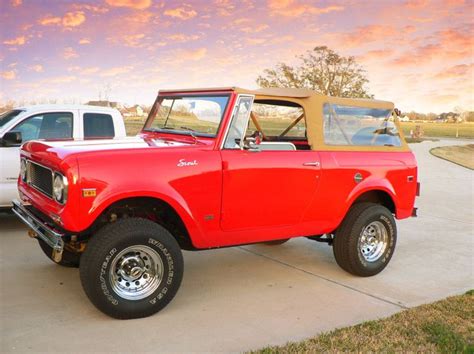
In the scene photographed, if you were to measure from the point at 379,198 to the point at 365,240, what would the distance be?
0.59 meters

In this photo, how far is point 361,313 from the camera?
15.2 feet

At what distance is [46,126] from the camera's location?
24.8 ft

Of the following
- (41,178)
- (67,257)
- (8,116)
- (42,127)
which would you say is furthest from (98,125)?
(41,178)

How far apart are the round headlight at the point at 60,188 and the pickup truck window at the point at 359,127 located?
276 cm

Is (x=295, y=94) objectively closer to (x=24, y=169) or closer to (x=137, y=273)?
(x=137, y=273)

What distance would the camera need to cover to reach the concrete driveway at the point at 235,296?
156 inches

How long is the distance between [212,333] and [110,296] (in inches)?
34.5

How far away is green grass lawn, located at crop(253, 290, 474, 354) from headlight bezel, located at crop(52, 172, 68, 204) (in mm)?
1938

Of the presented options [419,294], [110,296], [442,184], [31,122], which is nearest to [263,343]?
[110,296]

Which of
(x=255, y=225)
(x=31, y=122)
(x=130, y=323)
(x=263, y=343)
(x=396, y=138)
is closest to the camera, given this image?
(x=263, y=343)

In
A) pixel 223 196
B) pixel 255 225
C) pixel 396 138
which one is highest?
pixel 396 138

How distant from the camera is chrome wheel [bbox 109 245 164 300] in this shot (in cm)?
427

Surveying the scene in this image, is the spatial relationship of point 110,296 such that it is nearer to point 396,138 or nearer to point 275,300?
point 275,300

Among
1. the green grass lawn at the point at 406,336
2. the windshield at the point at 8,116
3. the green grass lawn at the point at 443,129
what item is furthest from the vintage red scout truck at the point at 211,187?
the green grass lawn at the point at 443,129
